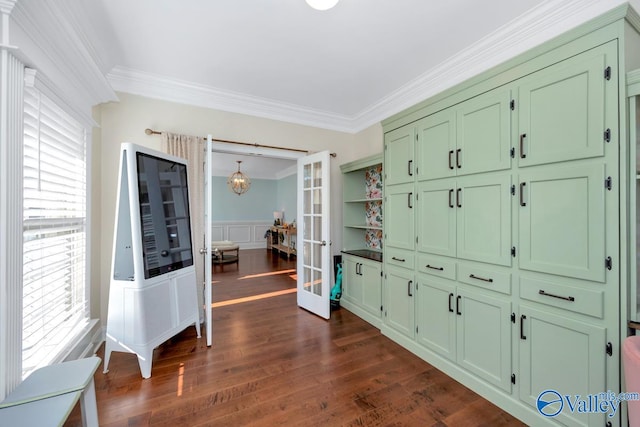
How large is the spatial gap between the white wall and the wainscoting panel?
6.07m

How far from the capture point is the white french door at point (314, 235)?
338 cm

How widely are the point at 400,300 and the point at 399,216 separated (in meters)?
0.87

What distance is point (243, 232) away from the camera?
938cm

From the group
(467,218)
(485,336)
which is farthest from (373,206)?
(485,336)

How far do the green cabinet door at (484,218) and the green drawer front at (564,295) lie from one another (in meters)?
0.19

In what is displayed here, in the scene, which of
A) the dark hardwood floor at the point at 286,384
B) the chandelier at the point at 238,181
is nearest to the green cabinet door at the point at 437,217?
the dark hardwood floor at the point at 286,384

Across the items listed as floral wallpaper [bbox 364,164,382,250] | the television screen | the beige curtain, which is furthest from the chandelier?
the television screen

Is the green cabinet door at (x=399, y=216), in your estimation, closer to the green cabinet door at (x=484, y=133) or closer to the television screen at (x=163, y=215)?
the green cabinet door at (x=484, y=133)

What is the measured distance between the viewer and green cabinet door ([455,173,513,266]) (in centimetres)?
182

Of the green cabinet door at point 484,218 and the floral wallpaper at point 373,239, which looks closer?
the green cabinet door at point 484,218

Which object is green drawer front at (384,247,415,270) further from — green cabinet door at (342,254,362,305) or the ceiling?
the ceiling

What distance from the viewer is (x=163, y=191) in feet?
8.30

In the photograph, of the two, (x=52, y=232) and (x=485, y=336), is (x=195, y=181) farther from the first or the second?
(x=485, y=336)

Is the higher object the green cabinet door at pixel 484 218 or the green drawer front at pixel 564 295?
the green cabinet door at pixel 484 218
